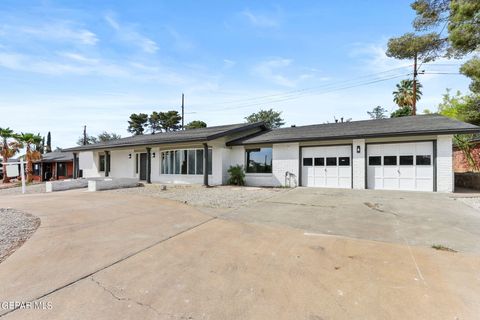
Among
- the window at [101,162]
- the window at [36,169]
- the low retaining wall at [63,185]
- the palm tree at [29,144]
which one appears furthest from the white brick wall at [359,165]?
the window at [36,169]

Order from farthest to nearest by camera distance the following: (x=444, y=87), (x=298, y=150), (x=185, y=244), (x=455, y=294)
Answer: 1. (x=444, y=87)
2. (x=298, y=150)
3. (x=185, y=244)
4. (x=455, y=294)

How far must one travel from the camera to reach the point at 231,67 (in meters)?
17.4

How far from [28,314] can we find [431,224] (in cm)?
749

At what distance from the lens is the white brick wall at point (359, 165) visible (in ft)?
39.8

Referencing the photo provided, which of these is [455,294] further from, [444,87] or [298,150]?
[444,87]

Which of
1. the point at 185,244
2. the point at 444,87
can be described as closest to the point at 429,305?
the point at 185,244

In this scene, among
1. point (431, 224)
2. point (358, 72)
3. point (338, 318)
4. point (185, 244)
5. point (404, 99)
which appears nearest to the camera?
point (338, 318)

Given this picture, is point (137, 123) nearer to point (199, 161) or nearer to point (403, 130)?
point (199, 161)

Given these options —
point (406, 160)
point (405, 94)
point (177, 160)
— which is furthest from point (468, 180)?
point (405, 94)

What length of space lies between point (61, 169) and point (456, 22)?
116 ft

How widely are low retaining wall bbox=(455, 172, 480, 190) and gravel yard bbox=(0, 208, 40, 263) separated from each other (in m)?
17.3

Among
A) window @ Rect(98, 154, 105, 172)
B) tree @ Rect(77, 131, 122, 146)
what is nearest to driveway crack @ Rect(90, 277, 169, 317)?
window @ Rect(98, 154, 105, 172)

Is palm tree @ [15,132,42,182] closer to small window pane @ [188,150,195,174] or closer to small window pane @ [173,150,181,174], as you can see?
small window pane @ [173,150,181,174]

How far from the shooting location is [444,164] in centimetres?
1060
